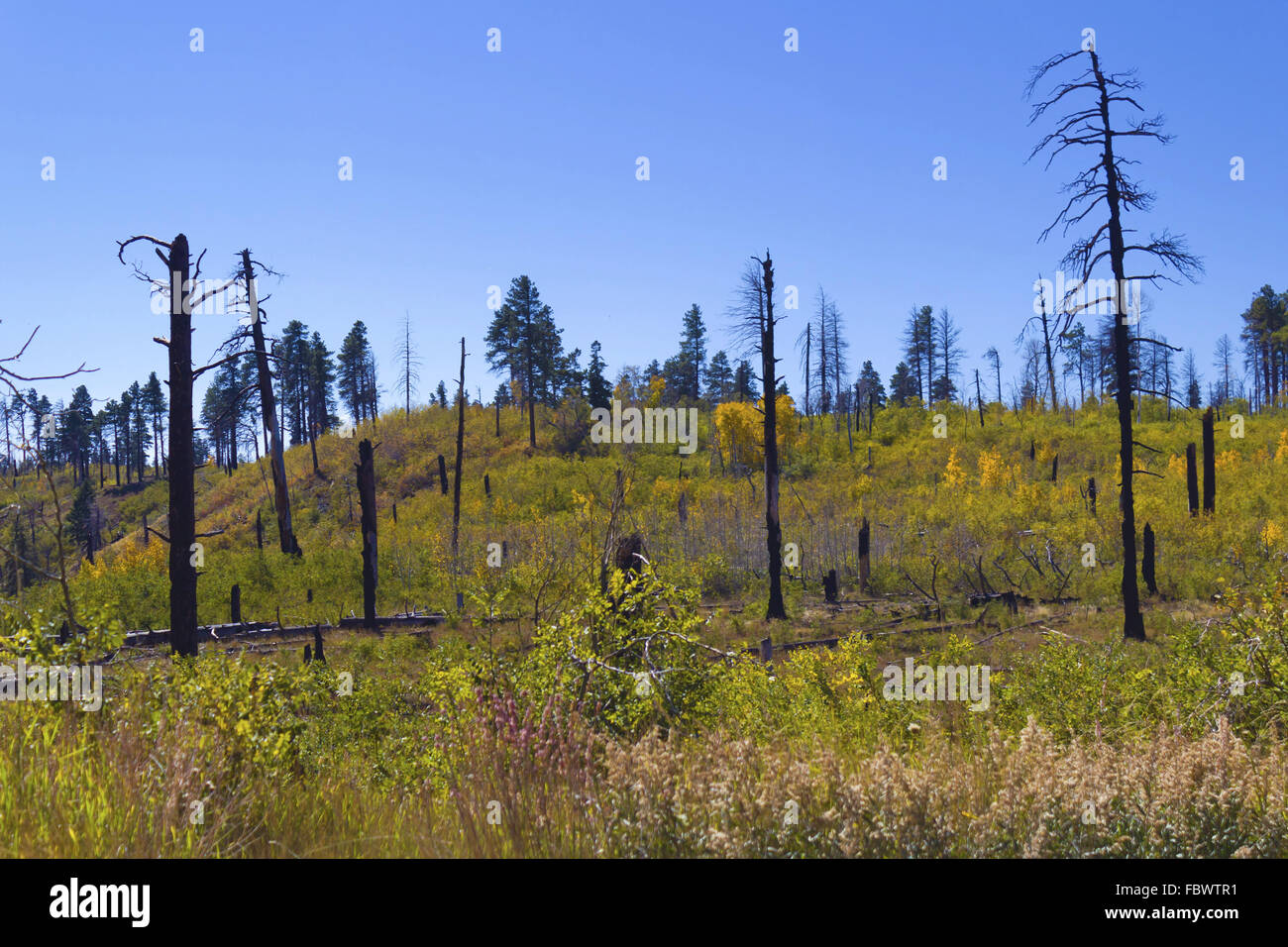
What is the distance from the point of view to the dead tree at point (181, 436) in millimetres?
10516

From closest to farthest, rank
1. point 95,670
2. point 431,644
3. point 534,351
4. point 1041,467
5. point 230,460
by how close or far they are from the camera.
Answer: point 95,670
point 431,644
point 1041,467
point 534,351
point 230,460

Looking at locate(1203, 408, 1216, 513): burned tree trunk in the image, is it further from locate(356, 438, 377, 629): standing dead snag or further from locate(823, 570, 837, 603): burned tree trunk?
locate(356, 438, 377, 629): standing dead snag

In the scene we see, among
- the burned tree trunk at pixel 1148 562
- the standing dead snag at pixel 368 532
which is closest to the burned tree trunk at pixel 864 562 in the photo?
the burned tree trunk at pixel 1148 562

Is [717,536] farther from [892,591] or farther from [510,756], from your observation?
[510,756]

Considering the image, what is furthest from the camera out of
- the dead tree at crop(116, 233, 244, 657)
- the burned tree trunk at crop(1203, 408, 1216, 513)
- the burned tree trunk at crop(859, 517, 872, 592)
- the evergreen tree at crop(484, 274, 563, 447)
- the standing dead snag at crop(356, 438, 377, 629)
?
the evergreen tree at crop(484, 274, 563, 447)

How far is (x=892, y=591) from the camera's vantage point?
23.9 meters

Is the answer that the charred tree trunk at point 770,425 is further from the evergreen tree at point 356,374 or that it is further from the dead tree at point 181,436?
the evergreen tree at point 356,374

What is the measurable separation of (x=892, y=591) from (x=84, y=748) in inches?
898

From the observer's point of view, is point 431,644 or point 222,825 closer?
point 222,825

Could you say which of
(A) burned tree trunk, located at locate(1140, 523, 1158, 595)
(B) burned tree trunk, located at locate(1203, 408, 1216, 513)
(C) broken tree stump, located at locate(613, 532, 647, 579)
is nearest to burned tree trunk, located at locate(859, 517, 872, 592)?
(A) burned tree trunk, located at locate(1140, 523, 1158, 595)

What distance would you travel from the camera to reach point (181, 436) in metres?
10.6

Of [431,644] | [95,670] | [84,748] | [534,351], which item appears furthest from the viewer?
[534,351]

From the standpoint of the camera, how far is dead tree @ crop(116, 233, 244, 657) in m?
10.5
